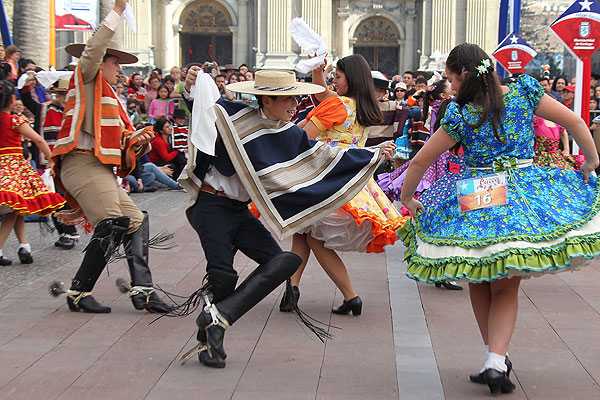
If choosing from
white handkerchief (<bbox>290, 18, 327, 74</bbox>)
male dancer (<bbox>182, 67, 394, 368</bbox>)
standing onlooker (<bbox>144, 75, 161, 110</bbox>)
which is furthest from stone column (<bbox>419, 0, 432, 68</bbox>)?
male dancer (<bbox>182, 67, 394, 368</bbox>)

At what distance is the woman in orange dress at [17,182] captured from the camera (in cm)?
923

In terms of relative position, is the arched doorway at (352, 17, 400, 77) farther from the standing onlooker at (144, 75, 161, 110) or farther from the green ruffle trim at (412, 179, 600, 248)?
the green ruffle trim at (412, 179, 600, 248)

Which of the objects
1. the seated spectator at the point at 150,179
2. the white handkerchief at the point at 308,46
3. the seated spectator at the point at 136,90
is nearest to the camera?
the white handkerchief at the point at 308,46

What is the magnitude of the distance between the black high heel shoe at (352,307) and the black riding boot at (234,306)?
Answer: 4.75 ft

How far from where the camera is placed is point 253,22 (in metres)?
38.6

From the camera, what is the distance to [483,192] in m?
5.32

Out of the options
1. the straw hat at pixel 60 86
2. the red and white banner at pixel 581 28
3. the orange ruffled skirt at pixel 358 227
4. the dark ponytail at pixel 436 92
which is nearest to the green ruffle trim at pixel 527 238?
the orange ruffled skirt at pixel 358 227

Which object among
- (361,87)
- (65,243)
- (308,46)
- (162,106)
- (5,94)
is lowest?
(65,243)

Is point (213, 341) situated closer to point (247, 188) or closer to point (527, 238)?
point (247, 188)

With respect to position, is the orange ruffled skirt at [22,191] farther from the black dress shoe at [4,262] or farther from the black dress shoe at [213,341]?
the black dress shoe at [213,341]

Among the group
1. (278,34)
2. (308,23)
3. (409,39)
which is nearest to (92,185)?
(278,34)

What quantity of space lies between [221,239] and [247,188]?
35cm

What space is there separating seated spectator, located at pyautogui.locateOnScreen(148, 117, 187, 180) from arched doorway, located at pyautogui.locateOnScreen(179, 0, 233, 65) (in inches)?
858

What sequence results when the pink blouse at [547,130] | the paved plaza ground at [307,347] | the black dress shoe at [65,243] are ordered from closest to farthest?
the paved plaza ground at [307,347]
the pink blouse at [547,130]
the black dress shoe at [65,243]
